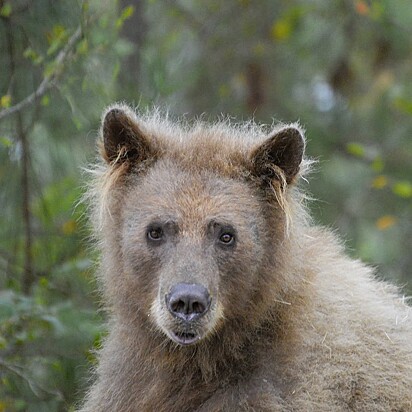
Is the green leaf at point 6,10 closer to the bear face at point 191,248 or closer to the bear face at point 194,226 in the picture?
the bear face at point 194,226

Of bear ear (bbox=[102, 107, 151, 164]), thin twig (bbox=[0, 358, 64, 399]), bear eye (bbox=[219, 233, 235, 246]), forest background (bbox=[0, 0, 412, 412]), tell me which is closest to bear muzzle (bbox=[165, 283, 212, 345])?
bear eye (bbox=[219, 233, 235, 246])

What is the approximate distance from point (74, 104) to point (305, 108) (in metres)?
5.41

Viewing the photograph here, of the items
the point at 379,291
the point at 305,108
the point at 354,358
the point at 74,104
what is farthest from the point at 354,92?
the point at 354,358

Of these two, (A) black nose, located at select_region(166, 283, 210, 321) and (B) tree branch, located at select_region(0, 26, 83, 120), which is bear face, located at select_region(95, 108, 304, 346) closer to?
(A) black nose, located at select_region(166, 283, 210, 321)

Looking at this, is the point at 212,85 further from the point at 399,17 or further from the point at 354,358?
the point at 354,358

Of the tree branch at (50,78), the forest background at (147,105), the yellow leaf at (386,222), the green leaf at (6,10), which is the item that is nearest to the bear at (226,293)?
the forest background at (147,105)

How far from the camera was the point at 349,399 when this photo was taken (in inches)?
229

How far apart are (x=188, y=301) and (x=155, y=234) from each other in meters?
0.54

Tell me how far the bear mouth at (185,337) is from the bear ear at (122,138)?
120cm

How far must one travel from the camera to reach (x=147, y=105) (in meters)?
8.43

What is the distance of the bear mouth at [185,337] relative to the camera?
5.77 m

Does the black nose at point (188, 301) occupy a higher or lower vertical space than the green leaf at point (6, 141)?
lower

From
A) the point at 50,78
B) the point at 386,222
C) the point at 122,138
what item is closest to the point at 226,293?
the point at 122,138

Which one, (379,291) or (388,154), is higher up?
(388,154)
